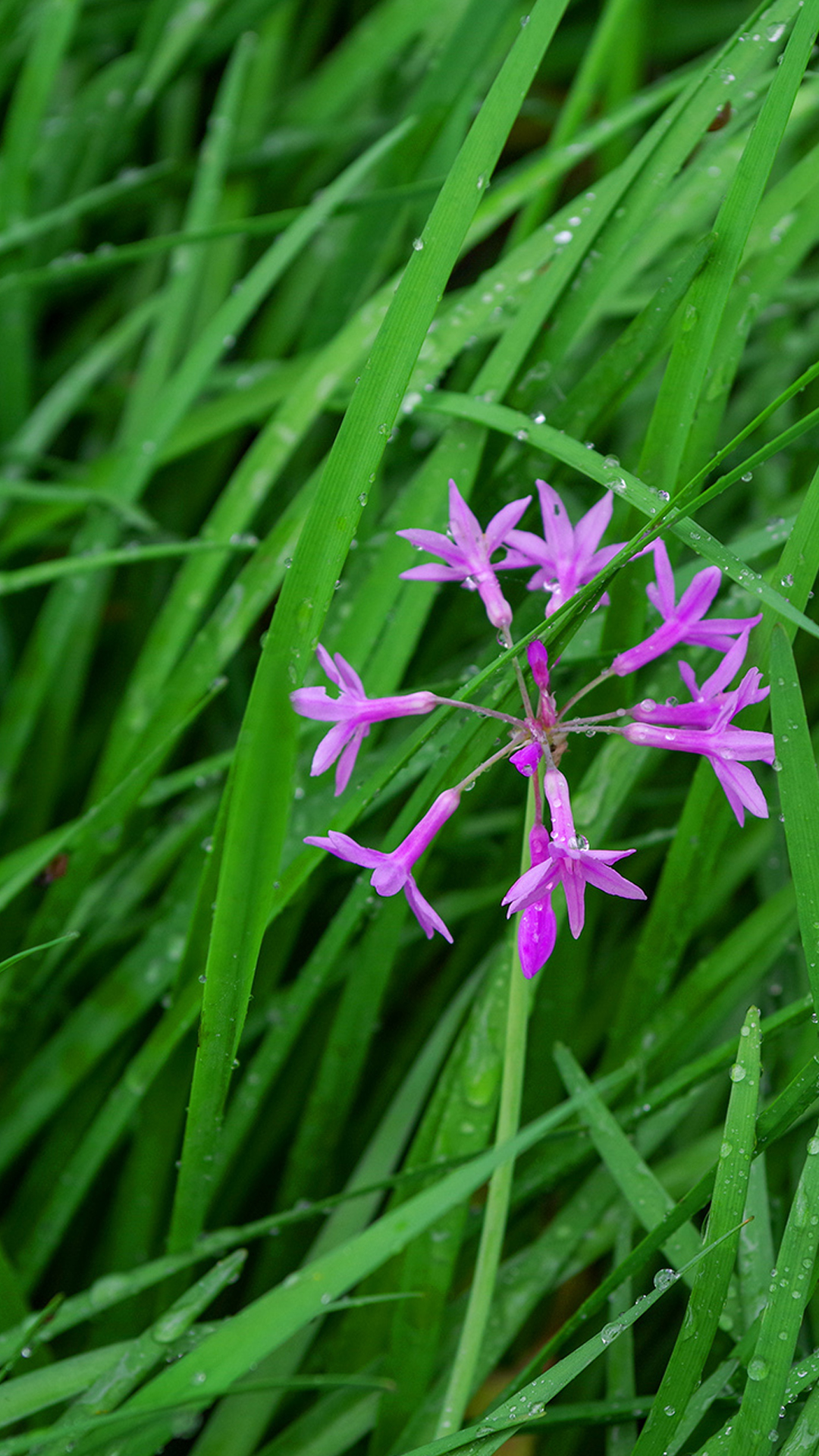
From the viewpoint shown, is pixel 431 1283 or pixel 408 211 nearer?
pixel 431 1283

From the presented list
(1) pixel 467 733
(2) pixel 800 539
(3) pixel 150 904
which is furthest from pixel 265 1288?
(2) pixel 800 539

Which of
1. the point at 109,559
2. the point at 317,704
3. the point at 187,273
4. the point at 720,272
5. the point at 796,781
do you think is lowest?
the point at 796,781

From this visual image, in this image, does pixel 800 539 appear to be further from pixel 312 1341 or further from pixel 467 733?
pixel 312 1341

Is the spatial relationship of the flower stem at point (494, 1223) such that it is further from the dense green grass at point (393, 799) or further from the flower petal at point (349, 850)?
the flower petal at point (349, 850)

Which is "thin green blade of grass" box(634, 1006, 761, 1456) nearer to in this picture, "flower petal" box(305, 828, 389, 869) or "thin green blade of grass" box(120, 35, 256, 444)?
"flower petal" box(305, 828, 389, 869)

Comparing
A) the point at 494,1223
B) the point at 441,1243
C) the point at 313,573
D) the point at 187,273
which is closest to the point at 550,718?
the point at 313,573

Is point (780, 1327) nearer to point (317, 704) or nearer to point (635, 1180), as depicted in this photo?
point (635, 1180)

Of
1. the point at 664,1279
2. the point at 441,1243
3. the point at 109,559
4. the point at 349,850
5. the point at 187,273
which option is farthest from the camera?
the point at 187,273
